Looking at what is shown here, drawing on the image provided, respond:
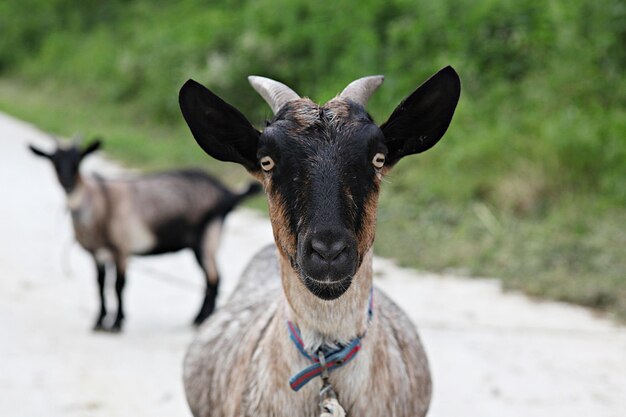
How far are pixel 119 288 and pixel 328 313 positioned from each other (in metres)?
4.17

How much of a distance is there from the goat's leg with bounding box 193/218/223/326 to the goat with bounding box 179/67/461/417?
11.6 feet

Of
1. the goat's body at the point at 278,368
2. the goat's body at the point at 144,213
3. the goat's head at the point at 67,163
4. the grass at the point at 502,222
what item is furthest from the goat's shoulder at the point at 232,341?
the goat's head at the point at 67,163

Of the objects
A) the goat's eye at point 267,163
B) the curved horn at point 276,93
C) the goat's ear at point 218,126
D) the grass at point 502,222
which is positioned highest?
the grass at point 502,222

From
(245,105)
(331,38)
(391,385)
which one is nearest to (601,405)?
(391,385)

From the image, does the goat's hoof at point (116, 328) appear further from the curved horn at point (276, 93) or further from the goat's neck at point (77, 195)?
the curved horn at point (276, 93)

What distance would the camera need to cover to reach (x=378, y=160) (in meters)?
2.62

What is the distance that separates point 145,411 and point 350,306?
2.78m

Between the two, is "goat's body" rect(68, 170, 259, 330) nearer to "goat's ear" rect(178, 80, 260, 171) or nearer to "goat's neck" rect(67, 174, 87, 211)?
"goat's neck" rect(67, 174, 87, 211)

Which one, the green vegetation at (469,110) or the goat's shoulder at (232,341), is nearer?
the goat's shoulder at (232,341)

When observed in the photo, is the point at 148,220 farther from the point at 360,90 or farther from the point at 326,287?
the point at 326,287

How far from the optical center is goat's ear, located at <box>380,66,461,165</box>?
2.73 metres

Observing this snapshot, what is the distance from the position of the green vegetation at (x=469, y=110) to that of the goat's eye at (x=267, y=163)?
49 centimetres

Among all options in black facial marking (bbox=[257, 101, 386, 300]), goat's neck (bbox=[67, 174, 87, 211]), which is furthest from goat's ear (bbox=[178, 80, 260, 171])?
goat's neck (bbox=[67, 174, 87, 211])

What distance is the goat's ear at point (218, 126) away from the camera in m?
2.73
